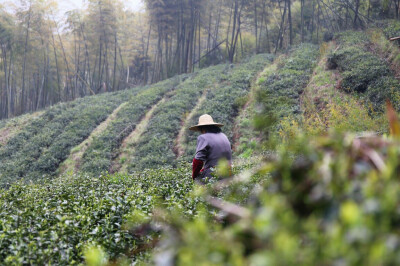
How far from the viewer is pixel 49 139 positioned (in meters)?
16.4

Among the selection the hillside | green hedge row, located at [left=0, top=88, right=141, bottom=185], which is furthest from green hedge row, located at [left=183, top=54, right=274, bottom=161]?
green hedge row, located at [left=0, top=88, right=141, bottom=185]

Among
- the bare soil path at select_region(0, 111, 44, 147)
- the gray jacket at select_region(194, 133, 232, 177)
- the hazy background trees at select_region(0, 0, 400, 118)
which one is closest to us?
the gray jacket at select_region(194, 133, 232, 177)

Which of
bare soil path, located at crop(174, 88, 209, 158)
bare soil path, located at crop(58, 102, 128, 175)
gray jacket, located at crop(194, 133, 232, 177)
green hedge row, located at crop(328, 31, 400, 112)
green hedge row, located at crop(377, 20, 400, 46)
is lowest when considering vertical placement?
bare soil path, located at crop(58, 102, 128, 175)

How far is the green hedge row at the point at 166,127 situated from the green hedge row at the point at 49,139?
369 cm

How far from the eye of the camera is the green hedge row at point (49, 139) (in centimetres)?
1386

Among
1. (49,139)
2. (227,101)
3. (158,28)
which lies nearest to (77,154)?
(49,139)

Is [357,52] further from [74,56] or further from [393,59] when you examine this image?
[74,56]

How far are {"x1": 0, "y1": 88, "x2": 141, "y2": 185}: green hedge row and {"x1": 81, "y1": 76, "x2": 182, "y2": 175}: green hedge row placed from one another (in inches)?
54.6

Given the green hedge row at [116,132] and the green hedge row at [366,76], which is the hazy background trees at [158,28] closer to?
the green hedge row at [116,132]

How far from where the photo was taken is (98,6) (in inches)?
1081

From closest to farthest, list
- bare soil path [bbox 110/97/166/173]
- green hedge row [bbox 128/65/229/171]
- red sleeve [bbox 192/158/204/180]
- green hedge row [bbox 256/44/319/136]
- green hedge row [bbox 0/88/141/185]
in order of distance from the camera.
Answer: red sleeve [bbox 192/158/204/180] < green hedge row [bbox 256/44/319/136] < green hedge row [bbox 128/65/229/171] < bare soil path [bbox 110/97/166/173] < green hedge row [bbox 0/88/141/185]

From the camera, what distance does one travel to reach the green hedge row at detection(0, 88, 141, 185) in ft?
45.5

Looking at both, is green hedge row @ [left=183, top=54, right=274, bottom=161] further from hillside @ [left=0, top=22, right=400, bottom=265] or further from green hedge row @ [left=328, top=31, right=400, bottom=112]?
green hedge row @ [left=328, top=31, right=400, bottom=112]

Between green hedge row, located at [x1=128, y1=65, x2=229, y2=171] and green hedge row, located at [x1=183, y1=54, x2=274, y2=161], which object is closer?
green hedge row, located at [x1=128, y1=65, x2=229, y2=171]
